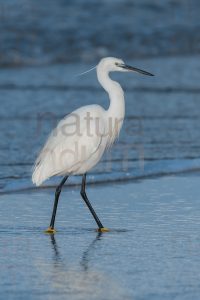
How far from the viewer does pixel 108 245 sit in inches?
254

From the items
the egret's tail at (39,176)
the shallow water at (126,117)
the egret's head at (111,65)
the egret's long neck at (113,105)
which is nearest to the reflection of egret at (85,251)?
the egret's tail at (39,176)

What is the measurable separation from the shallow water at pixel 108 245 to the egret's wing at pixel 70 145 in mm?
407

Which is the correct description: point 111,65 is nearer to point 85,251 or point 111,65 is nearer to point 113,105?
point 113,105

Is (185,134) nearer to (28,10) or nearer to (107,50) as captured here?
(107,50)

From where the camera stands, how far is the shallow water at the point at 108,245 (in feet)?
17.3

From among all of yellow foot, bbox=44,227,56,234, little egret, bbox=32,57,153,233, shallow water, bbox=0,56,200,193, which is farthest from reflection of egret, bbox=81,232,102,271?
shallow water, bbox=0,56,200,193

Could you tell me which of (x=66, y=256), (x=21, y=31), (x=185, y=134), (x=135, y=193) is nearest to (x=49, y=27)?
(x=21, y=31)

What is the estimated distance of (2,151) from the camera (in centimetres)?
999

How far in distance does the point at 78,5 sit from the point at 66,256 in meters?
17.4

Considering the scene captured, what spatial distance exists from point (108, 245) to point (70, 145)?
1118 mm

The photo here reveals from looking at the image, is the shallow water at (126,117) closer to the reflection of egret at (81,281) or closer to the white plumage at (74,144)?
the white plumage at (74,144)

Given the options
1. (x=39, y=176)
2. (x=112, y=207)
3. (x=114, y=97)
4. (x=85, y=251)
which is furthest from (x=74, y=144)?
(x=85, y=251)

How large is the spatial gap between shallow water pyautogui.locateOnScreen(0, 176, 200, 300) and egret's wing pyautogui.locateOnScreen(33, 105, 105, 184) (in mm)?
407

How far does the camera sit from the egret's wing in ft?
23.7
